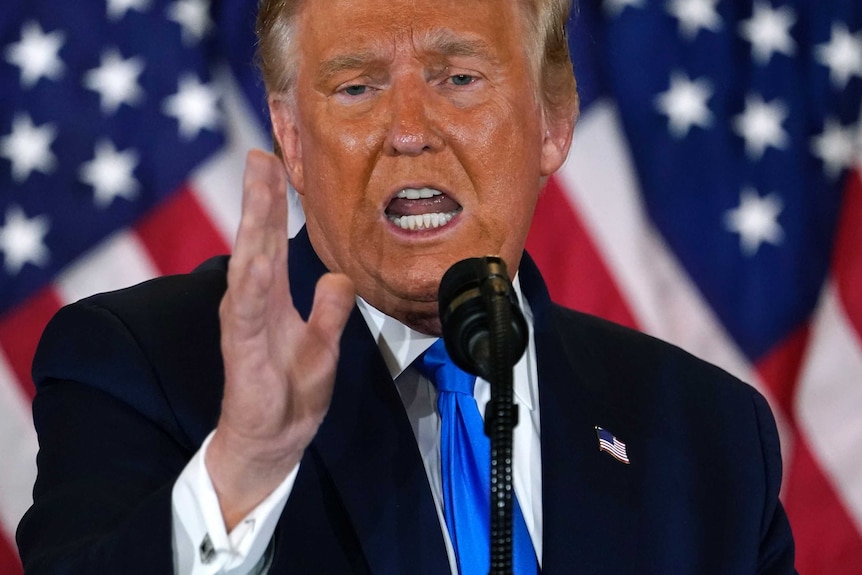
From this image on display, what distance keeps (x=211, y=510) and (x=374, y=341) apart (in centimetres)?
49

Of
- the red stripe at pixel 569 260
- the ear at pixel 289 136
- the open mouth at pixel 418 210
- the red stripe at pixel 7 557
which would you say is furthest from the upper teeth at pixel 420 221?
the red stripe at pixel 7 557

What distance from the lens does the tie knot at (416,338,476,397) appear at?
1549 millimetres

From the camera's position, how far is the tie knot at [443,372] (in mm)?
1549

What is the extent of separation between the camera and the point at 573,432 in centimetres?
164

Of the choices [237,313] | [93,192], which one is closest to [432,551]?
[237,313]

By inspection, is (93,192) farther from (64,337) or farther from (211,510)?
(211,510)

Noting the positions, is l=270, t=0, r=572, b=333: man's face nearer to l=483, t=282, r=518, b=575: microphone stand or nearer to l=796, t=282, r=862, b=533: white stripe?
l=483, t=282, r=518, b=575: microphone stand

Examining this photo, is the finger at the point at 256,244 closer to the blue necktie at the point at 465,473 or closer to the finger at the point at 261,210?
the finger at the point at 261,210

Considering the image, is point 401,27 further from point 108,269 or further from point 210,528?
point 108,269

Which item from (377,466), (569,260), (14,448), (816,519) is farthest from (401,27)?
(816,519)

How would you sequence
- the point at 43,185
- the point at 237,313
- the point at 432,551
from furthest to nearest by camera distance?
the point at 43,185, the point at 432,551, the point at 237,313

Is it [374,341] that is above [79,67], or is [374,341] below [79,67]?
below

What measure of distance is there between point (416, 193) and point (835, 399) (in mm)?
1318

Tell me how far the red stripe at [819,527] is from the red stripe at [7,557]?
1.54 m
